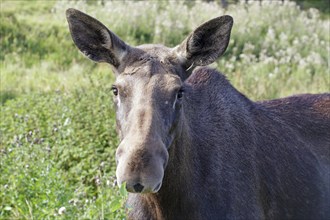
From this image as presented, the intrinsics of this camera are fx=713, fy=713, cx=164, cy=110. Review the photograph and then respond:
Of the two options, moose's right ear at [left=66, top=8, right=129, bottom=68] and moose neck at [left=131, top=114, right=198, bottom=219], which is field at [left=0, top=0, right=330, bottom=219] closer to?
moose neck at [left=131, top=114, right=198, bottom=219]

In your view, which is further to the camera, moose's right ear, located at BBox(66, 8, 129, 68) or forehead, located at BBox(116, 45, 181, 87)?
moose's right ear, located at BBox(66, 8, 129, 68)

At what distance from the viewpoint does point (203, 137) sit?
17.7 ft

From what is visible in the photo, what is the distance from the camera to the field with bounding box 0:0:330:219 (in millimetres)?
7133

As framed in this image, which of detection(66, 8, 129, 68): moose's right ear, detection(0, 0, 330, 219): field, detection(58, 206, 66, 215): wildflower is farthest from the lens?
detection(0, 0, 330, 219): field

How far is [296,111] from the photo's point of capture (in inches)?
254

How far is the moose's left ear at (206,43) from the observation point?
5047 mm

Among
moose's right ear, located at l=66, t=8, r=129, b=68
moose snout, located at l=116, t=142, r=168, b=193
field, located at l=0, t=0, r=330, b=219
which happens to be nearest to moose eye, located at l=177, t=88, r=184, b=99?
moose's right ear, located at l=66, t=8, r=129, b=68

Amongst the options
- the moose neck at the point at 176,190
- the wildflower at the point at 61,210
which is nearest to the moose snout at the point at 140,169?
the moose neck at the point at 176,190

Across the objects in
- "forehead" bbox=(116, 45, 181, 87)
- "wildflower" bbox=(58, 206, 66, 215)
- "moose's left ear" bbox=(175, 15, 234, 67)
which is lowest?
"wildflower" bbox=(58, 206, 66, 215)

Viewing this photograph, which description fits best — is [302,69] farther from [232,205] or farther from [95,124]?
[232,205]

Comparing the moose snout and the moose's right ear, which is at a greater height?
the moose's right ear

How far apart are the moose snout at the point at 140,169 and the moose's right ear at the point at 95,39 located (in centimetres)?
101

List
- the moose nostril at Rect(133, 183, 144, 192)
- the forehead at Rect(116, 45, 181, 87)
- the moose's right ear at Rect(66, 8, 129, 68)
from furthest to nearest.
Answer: the moose's right ear at Rect(66, 8, 129, 68)
the forehead at Rect(116, 45, 181, 87)
the moose nostril at Rect(133, 183, 144, 192)

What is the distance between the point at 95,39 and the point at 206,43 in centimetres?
80
